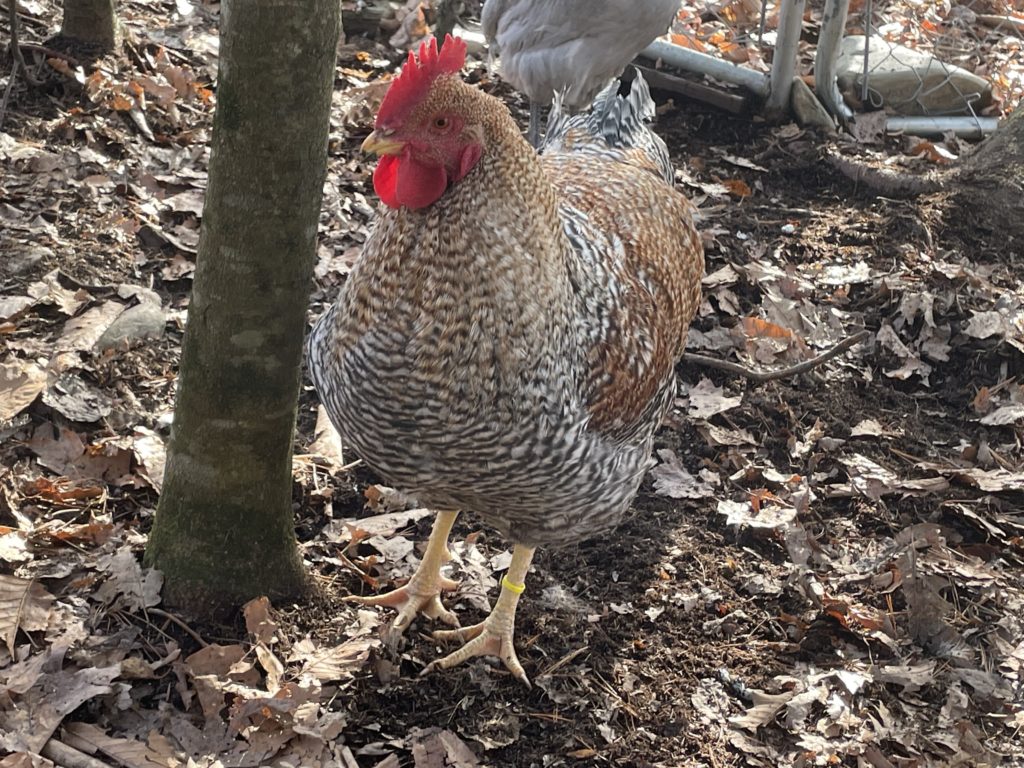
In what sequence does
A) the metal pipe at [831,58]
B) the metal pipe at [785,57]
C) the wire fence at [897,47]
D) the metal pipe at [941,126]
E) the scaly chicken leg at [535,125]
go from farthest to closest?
the wire fence at [897,47]
the metal pipe at [941,126]
the metal pipe at [831,58]
the metal pipe at [785,57]
the scaly chicken leg at [535,125]

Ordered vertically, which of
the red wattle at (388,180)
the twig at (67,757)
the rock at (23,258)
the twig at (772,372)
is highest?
the red wattle at (388,180)

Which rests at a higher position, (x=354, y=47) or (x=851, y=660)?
(x=354, y=47)

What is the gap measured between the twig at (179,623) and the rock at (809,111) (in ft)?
18.2

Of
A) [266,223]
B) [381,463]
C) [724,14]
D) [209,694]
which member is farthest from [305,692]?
[724,14]

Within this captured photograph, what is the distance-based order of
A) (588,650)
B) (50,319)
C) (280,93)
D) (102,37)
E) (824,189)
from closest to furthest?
(280,93) < (588,650) < (50,319) < (102,37) < (824,189)

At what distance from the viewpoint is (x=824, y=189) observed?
252 inches

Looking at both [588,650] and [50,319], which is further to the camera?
[50,319]

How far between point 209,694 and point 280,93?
1725 millimetres

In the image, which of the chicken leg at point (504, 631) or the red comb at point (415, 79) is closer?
the red comb at point (415, 79)

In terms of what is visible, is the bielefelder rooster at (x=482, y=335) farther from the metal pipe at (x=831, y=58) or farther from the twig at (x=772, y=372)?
the metal pipe at (x=831, y=58)

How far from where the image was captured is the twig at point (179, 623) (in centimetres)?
313

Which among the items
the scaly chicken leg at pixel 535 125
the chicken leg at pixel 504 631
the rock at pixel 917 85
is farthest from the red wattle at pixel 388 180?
the rock at pixel 917 85

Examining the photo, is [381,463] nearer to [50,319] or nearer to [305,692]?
[305,692]

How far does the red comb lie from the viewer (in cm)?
249
